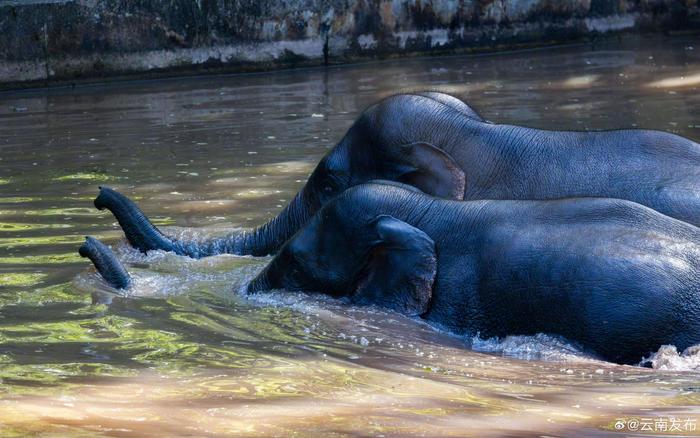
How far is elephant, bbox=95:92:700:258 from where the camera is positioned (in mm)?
7145

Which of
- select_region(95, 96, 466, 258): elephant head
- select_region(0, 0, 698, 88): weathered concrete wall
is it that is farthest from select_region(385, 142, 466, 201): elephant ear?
select_region(0, 0, 698, 88): weathered concrete wall

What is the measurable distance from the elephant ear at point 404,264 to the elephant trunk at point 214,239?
Answer: 147cm

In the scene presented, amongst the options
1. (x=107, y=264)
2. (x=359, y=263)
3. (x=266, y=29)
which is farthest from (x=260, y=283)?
(x=266, y=29)

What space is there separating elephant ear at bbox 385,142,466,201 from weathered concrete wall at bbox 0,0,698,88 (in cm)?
906

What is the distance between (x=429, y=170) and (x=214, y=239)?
1.40 meters

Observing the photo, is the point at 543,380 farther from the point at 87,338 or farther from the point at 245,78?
the point at 245,78

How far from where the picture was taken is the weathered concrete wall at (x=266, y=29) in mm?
15562

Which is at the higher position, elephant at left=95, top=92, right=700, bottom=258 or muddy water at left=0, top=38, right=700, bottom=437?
elephant at left=95, top=92, right=700, bottom=258

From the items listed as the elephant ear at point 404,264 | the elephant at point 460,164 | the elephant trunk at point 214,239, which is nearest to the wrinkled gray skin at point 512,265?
the elephant ear at point 404,264

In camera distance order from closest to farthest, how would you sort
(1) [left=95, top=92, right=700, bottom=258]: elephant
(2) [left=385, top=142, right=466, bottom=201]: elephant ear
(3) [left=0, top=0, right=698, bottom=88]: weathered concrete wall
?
(1) [left=95, top=92, right=700, bottom=258]: elephant < (2) [left=385, top=142, right=466, bottom=201]: elephant ear < (3) [left=0, top=0, right=698, bottom=88]: weathered concrete wall

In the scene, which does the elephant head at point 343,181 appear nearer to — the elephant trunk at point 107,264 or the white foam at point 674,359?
the elephant trunk at point 107,264

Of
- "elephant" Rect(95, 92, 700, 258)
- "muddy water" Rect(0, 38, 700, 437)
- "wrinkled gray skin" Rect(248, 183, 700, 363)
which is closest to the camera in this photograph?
"muddy water" Rect(0, 38, 700, 437)

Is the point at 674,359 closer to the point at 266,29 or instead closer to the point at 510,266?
the point at 510,266

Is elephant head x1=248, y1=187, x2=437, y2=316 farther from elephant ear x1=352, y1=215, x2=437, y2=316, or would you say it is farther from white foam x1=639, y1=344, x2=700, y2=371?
white foam x1=639, y1=344, x2=700, y2=371
